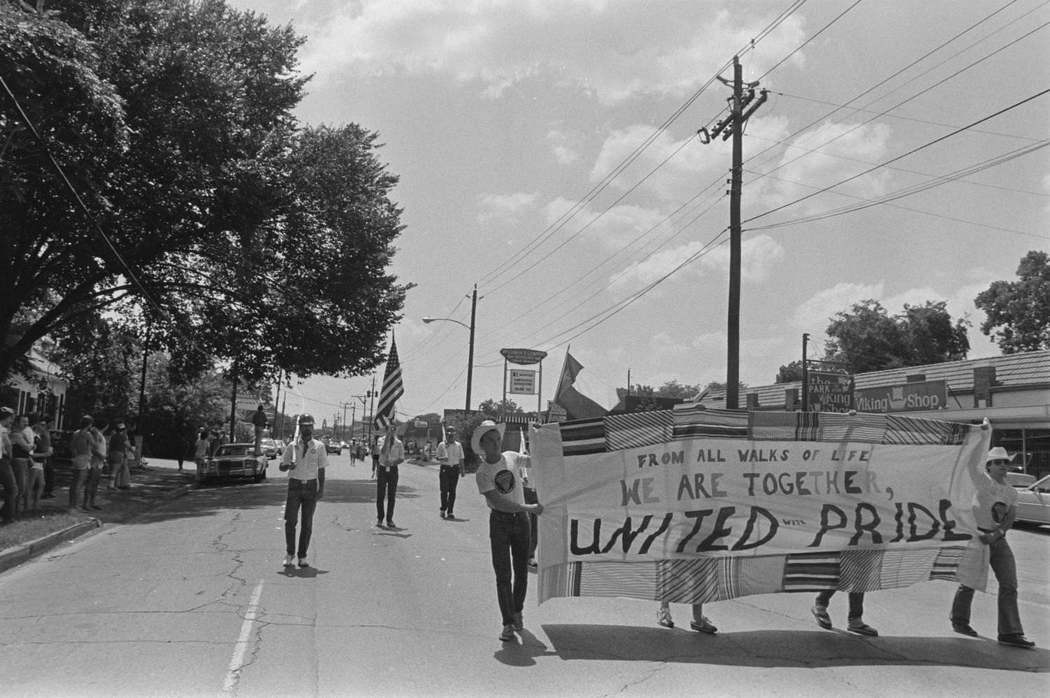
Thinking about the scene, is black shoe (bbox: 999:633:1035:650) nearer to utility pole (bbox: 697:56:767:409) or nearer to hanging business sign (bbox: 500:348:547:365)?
utility pole (bbox: 697:56:767:409)

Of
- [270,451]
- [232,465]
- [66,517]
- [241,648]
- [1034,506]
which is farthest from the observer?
[270,451]

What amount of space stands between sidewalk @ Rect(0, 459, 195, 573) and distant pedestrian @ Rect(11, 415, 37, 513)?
624 millimetres

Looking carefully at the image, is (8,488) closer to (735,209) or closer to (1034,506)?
(735,209)

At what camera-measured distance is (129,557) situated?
411 inches

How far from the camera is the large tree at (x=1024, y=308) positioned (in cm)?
4247

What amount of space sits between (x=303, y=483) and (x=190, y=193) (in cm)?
1284

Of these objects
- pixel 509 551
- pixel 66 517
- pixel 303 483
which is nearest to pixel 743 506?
pixel 509 551

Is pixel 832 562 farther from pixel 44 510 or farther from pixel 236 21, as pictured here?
pixel 236 21

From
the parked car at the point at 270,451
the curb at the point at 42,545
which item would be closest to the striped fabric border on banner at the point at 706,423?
the curb at the point at 42,545

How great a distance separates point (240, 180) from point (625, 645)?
17613 millimetres

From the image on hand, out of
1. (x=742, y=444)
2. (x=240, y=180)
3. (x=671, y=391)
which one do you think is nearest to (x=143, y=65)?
(x=240, y=180)

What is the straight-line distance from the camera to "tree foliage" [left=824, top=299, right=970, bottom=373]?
2116 inches

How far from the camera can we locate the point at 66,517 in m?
13.5

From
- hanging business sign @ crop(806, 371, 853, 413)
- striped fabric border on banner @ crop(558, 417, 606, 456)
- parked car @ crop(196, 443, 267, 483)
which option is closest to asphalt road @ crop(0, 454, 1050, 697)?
striped fabric border on banner @ crop(558, 417, 606, 456)
